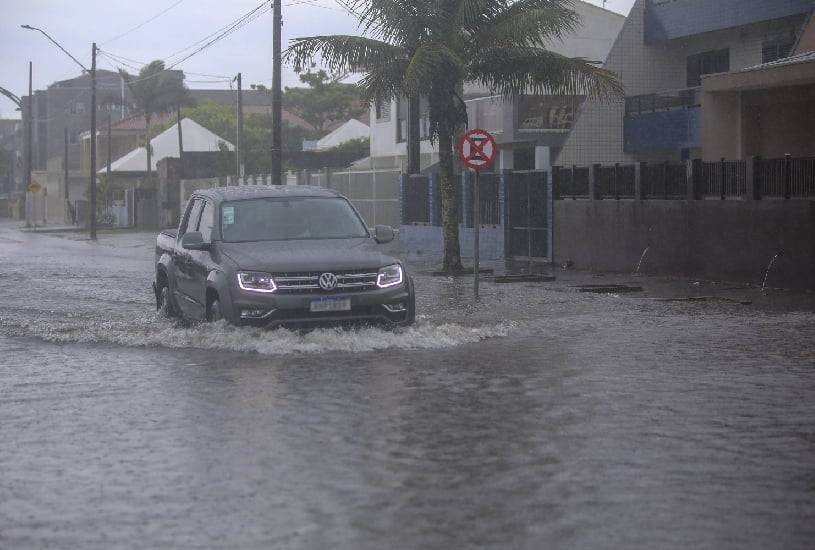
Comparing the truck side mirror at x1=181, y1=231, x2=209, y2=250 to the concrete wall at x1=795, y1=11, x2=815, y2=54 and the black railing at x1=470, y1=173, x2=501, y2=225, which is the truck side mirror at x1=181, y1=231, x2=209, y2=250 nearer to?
the black railing at x1=470, y1=173, x2=501, y2=225

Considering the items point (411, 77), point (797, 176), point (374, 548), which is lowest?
point (374, 548)

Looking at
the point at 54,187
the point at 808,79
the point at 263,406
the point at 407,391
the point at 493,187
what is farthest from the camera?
the point at 54,187

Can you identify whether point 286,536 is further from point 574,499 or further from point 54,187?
point 54,187

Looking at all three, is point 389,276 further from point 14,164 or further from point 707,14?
point 14,164

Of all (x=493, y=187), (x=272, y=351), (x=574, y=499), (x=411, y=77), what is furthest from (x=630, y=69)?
(x=574, y=499)

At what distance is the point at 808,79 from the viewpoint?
1096 inches

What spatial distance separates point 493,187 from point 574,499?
2556 centimetres

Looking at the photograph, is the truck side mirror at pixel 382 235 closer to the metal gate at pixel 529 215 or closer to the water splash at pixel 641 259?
the water splash at pixel 641 259

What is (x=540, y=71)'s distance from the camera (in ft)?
89.7

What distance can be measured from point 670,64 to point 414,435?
3210 cm

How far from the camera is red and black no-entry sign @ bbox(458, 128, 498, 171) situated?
21.3m

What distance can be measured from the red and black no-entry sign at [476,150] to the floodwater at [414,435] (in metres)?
4.33

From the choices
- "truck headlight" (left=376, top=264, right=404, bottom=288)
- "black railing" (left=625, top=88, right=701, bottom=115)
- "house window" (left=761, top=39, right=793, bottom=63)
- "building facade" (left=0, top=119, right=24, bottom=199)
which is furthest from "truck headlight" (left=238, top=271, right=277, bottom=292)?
"building facade" (left=0, top=119, right=24, bottom=199)

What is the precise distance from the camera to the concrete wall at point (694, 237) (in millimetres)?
22203
